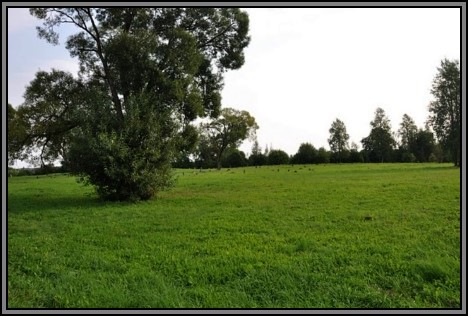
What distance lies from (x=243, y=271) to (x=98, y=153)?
12240mm

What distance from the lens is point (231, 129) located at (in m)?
67.9

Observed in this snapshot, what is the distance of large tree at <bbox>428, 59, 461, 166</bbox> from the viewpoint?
172 feet

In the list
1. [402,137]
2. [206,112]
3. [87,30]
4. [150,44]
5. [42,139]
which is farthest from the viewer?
[402,137]

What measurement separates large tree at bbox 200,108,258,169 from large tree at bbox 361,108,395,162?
30.9 metres

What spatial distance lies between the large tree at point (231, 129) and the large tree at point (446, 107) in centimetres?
2803

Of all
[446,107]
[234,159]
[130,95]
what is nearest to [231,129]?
[234,159]

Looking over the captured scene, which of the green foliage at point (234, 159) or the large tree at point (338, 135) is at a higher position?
the large tree at point (338, 135)

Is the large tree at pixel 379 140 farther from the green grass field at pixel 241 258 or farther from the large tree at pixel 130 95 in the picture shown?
the green grass field at pixel 241 258

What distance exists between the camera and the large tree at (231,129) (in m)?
65.7

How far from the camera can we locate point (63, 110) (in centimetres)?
2289

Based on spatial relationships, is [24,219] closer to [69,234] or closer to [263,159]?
[69,234]

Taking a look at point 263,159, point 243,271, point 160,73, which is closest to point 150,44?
point 160,73

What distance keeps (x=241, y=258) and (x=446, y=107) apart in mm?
55331

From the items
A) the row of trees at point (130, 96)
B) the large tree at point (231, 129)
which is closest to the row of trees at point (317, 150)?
the large tree at point (231, 129)
